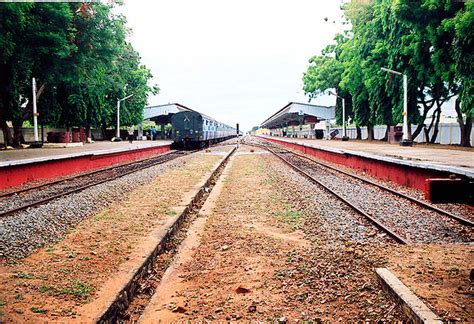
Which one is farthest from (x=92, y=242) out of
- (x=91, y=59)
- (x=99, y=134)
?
(x=99, y=134)

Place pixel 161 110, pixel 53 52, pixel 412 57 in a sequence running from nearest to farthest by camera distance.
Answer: pixel 53 52 < pixel 412 57 < pixel 161 110

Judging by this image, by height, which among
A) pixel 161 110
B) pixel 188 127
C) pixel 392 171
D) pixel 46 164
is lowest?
pixel 392 171

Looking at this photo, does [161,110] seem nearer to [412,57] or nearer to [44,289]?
[412,57]

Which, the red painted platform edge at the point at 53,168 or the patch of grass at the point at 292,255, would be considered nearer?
the patch of grass at the point at 292,255

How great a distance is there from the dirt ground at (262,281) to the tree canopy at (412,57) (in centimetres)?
1447

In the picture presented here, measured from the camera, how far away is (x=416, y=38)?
2158cm

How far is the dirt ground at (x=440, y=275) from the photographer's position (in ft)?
11.1

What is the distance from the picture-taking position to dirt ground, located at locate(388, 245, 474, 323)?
340 cm

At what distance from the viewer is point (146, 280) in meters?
4.63

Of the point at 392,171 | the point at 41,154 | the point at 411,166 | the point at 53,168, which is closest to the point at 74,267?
the point at 411,166

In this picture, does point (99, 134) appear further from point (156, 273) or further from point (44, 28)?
point (156, 273)

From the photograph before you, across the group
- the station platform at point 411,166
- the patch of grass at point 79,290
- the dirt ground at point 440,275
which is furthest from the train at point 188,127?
the patch of grass at point 79,290

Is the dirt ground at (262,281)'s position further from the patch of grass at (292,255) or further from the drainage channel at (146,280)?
the drainage channel at (146,280)

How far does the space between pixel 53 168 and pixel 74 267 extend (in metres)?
11.6
